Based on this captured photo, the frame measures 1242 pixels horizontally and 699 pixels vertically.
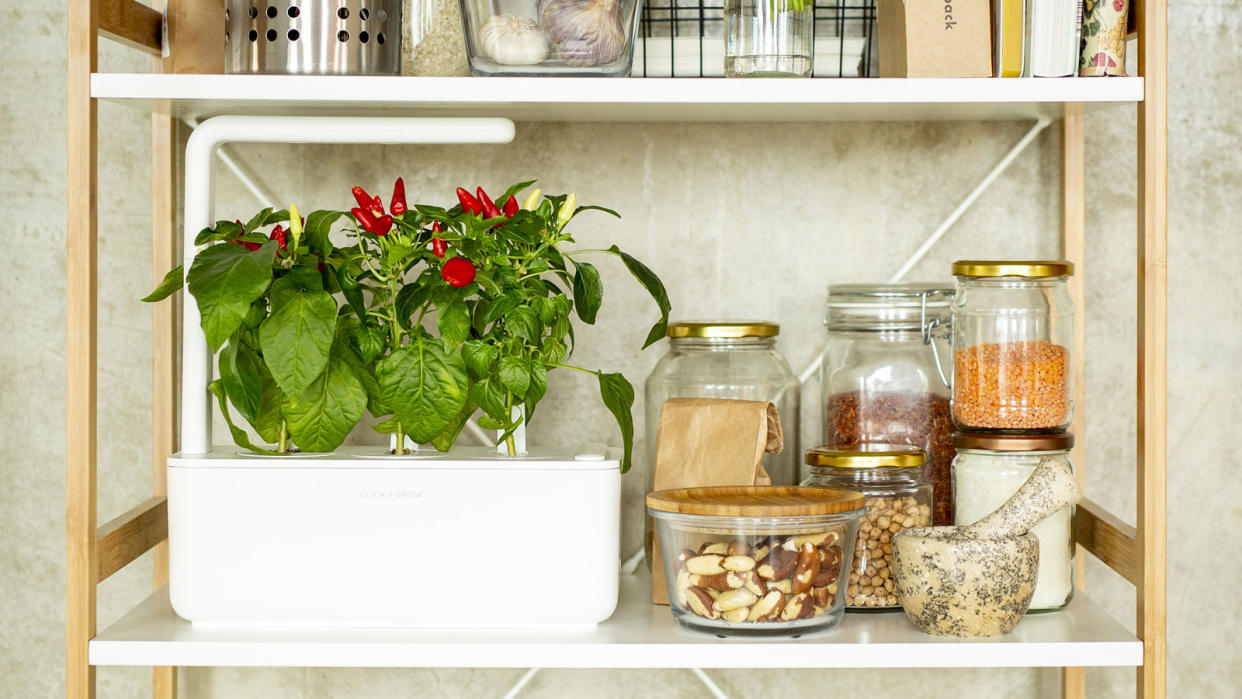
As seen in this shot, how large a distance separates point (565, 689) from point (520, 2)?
2.44 ft

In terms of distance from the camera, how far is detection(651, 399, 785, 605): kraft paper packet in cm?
101

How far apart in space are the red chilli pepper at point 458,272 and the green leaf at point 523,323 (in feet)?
0.15

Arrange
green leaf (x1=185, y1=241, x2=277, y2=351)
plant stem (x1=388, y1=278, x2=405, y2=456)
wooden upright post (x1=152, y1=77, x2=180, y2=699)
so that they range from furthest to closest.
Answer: wooden upright post (x1=152, y1=77, x2=180, y2=699), plant stem (x1=388, y1=278, x2=405, y2=456), green leaf (x1=185, y1=241, x2=277, y2=351)

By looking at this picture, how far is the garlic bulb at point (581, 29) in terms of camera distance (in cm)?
95

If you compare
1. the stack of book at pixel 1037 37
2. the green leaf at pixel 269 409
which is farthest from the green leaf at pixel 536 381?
the stack of book at pixel 1037 37

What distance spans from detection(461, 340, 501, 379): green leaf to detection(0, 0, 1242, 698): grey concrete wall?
334 millimetres

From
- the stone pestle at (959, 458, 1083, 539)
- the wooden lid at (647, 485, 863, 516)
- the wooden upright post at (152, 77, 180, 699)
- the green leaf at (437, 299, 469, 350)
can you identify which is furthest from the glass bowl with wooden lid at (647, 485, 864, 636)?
the wooden upright post at (152, 77, 180, 699)

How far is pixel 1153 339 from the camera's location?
3.01 feet

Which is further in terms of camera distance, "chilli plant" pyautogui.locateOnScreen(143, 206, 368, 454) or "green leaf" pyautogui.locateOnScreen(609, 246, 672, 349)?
"green leaf" pyautogui.locateOnScreen(609, 246, 672, 349)

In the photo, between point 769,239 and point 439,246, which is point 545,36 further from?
point 769,239

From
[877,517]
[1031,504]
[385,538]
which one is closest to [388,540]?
[385,538]

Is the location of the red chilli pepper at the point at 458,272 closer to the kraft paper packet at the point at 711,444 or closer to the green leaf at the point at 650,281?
the green leaf at the point at 650,281

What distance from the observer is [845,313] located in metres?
1.12

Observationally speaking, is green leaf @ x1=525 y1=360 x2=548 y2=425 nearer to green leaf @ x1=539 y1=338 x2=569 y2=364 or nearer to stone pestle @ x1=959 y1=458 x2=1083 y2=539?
green leaf @ x1=539 y1=338 x2=569 y2=364
